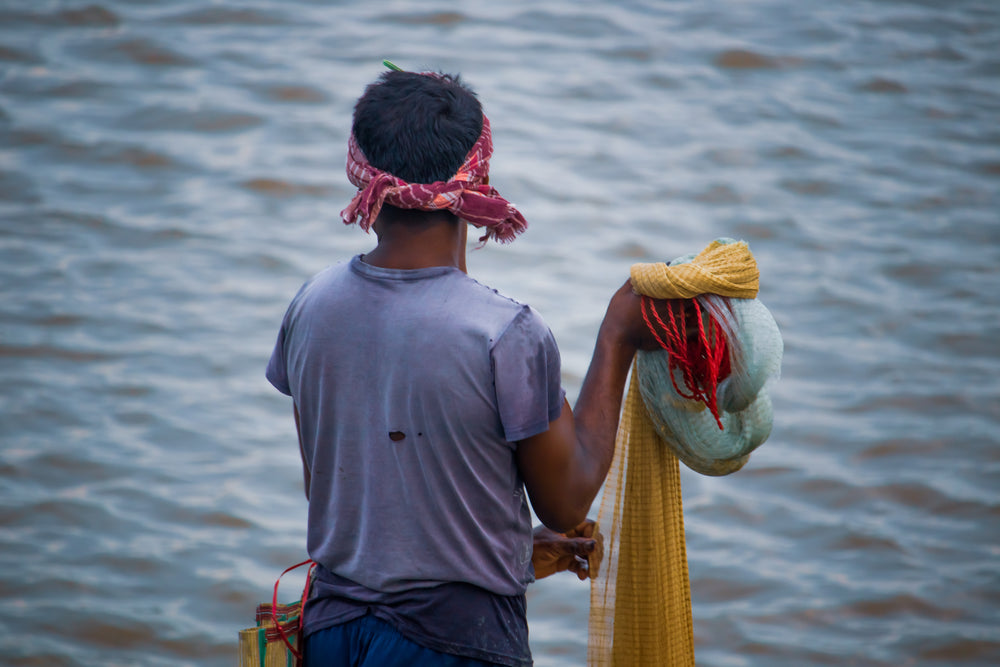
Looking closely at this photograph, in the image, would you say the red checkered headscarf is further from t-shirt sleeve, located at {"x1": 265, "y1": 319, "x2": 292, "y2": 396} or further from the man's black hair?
t-shirt sleeve, located at {"x1": 265, "y1": 319, "x2": 292, "y2": 396}

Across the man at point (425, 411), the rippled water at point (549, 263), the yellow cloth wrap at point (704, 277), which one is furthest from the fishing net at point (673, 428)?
the rippled water at point (549, 263)

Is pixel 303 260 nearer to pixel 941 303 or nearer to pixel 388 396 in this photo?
pixel 941 303

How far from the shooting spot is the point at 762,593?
414 centimetres

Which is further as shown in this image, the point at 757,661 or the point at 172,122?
the point at 172,122

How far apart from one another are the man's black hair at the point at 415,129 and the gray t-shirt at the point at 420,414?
171 millimetres

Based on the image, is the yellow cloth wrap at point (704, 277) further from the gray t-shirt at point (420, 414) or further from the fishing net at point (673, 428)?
the gray t-shirt at point (420, 414)

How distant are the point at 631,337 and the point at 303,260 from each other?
4.58 meters

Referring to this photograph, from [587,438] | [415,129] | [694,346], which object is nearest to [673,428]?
[694,346]

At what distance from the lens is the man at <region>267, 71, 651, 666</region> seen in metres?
1.68

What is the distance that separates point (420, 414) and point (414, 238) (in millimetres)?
292

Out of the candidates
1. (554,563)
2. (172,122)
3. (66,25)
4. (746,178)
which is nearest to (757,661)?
(554,563)

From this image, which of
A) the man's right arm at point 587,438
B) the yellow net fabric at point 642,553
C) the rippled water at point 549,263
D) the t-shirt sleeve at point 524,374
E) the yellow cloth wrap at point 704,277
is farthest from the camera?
the rippled water at point 549,263

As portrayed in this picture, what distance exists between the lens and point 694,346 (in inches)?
77.5

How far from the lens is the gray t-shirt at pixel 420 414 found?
1668mm
